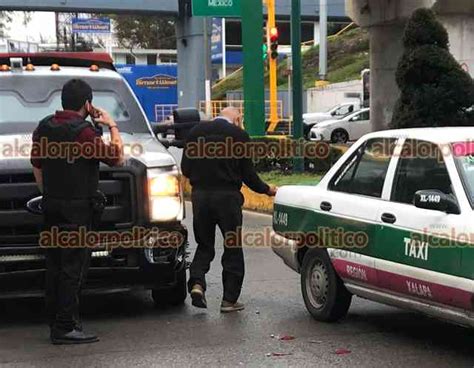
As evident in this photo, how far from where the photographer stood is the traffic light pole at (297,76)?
16.5 m

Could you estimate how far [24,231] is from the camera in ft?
20.9

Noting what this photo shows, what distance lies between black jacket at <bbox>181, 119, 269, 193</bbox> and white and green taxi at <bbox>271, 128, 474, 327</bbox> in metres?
0.48

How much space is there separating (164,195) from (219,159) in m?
0.72

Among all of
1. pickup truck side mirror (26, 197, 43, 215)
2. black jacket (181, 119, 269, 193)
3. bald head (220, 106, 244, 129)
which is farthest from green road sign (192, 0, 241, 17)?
pickup truck side mirror (26, 197, 43, 215)

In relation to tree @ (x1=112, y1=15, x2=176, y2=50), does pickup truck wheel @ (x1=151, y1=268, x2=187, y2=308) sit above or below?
below

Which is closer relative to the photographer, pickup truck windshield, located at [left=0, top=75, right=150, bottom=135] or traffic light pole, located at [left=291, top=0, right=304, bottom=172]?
pickup truck windshield, located at [left=0, top=75, right=150, bottom=135]

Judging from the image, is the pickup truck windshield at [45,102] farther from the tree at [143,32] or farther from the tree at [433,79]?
the tree at [143,32]

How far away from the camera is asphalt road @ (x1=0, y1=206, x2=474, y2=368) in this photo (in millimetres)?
5617

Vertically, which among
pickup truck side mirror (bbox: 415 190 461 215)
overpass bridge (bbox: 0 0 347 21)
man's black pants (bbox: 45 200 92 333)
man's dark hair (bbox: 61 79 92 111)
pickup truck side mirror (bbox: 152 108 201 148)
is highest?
overpass bridge (bbox: 0 0 347 21)

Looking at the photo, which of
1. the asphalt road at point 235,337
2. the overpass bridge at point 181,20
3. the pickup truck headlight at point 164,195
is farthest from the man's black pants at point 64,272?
the overpass bridge at point 181,20

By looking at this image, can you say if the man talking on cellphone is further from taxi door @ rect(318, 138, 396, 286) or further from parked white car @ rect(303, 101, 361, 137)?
parked white car @ rect(303, 101, 361, 137)

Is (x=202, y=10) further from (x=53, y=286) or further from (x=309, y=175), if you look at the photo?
(x=53, y=286)

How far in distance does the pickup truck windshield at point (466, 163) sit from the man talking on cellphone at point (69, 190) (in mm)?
2510

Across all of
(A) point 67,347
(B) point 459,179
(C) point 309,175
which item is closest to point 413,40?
(C) point 309,175
